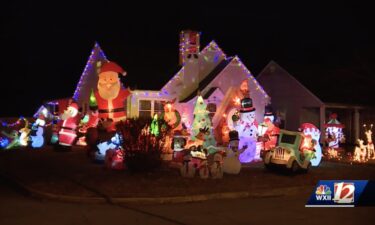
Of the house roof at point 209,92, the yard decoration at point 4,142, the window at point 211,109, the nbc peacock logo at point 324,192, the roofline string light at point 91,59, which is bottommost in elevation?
the yard decoration at point 4,142

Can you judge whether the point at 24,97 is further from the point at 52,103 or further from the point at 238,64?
the point at 238,64

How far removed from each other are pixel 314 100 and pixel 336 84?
415 centimetres

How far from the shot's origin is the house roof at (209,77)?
915 inches

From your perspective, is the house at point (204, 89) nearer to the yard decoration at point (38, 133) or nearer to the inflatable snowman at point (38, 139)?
the yard decoration at point (38, 133)

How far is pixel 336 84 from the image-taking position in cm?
3109

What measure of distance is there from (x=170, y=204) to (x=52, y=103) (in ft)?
67.4

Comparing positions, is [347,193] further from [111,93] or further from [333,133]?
[333,133]

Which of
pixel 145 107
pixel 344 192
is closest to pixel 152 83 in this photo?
pixel 145 107

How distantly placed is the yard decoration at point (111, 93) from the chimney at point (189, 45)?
533 centimetres

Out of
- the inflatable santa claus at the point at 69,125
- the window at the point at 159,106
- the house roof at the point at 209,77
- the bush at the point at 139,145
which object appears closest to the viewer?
the bush at the point at 139,145

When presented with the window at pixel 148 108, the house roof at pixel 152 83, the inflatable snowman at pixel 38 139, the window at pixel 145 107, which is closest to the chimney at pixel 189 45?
the house roof at pixel 152 83

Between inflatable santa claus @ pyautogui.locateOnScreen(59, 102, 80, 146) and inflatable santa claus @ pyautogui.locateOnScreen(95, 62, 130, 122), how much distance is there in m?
2.58

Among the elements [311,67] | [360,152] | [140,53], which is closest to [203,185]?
[360,152]

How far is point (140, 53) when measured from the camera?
27531 millimetres
